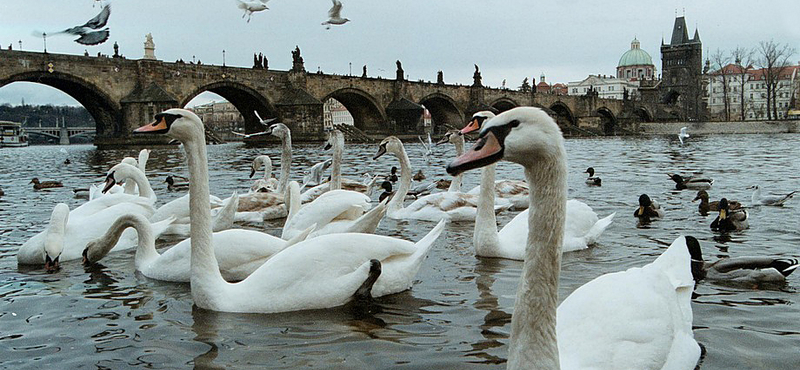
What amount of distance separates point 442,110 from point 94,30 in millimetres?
62280

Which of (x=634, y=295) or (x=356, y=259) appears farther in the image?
(x=356, y=259)

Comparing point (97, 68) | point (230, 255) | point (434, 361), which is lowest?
point (434, 361)

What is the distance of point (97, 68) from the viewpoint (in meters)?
39.7

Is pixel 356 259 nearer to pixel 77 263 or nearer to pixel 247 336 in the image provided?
pixel 247 336

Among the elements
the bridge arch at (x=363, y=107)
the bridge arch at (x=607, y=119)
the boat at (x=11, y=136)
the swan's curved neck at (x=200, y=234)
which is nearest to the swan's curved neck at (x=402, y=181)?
the swan's curved neck at (x=200, y=234)

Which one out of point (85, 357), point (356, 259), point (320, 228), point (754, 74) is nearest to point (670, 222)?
point (320, 228)

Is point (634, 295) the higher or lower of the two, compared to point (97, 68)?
lower

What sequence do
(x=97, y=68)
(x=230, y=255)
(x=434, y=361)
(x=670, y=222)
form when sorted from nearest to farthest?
(x=434, y=361)
(x=230, y=255)
(x=670, y=222)
(x=97, y=68)

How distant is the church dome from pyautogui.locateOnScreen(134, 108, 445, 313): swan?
160 metres

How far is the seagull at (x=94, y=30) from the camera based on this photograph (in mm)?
9617

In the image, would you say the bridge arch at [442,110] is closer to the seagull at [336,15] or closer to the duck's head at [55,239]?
the seagull at [336,15]

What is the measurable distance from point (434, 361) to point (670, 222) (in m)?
5.75

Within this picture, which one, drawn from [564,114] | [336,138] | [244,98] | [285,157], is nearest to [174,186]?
[285,157]

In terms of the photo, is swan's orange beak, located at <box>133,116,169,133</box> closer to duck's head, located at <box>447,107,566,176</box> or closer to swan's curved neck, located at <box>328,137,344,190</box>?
duck's head, located at <box>447,107,566,176</box>
